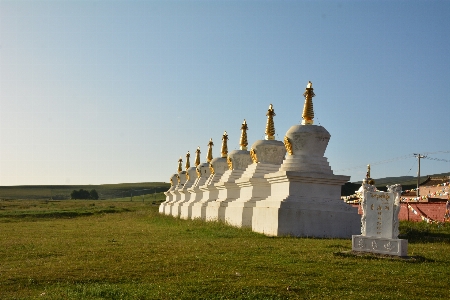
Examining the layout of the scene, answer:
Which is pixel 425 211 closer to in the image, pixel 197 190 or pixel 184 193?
pixel 197 190

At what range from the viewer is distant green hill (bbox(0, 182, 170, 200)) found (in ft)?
423

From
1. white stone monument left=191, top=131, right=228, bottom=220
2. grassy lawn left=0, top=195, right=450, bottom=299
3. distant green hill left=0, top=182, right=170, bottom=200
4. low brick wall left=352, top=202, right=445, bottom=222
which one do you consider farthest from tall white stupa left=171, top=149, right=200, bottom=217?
distant green hill left=0, top=182, right=170, bottom=200

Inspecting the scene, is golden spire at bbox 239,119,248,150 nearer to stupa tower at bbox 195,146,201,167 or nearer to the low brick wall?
the low brick wall

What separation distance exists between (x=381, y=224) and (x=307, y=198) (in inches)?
210

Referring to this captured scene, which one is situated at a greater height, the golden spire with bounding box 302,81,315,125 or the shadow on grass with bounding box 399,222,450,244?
the golden spire with bounding box 302,81,315,125

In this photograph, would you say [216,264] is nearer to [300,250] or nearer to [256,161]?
[300,250]

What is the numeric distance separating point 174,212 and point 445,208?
2267 cm

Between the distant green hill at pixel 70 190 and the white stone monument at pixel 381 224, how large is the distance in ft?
384

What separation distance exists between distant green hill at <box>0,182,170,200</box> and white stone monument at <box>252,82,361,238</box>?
111m

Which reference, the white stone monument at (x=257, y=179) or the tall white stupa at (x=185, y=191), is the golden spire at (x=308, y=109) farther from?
the tall white stupa at (x=185, y=191)

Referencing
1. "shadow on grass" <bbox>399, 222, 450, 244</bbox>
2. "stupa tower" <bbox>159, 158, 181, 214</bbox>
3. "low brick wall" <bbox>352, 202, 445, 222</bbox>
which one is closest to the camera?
"shadow on grass" <bbox>399, 222, 450, 244</bbox>

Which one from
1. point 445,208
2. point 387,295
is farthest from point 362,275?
point 445,208

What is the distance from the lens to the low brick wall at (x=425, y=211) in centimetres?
2205

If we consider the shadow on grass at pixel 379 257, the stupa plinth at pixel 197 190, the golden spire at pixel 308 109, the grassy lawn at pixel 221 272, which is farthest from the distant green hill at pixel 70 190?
the shadow on grass at pixel 379 257
